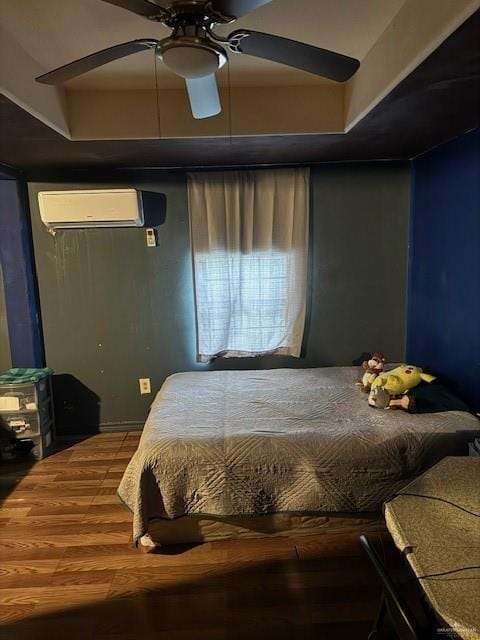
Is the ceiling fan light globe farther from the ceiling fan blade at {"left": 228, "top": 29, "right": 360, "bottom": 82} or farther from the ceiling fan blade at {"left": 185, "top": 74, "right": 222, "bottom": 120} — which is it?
the ceiling fan blade at {"left": 185, "top": 74, "right": 222, "bottom": 120}

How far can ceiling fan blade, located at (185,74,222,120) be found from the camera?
1753 mm

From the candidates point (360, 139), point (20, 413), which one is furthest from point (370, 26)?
point (20, 413)

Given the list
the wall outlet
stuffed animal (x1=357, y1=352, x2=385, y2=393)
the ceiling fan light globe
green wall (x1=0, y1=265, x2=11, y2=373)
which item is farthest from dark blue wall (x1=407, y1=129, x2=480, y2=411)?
green wall (x1=0, y1=265, x2=11, y2=373)

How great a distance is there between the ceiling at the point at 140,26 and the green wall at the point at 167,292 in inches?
51.4

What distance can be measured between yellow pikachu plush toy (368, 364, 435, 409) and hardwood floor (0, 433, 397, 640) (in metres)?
0.71

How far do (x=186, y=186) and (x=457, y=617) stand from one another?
3.06 m

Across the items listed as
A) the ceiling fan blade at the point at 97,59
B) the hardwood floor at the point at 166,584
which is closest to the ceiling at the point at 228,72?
the ceiling fan blade at the point at 97,59

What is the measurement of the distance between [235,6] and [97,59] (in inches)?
21.9

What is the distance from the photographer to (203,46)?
4.40ft

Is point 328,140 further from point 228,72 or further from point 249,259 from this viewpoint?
point 249,259

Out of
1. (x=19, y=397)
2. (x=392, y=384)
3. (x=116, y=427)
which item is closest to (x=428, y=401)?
(x=392, y=384)

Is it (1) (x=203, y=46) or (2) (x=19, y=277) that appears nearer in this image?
(1) (x=203, y=46)

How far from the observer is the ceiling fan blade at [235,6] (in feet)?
3.93

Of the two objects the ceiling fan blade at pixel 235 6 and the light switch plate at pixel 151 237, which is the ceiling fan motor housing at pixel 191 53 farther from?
the light switch plate at pixel 151 237
